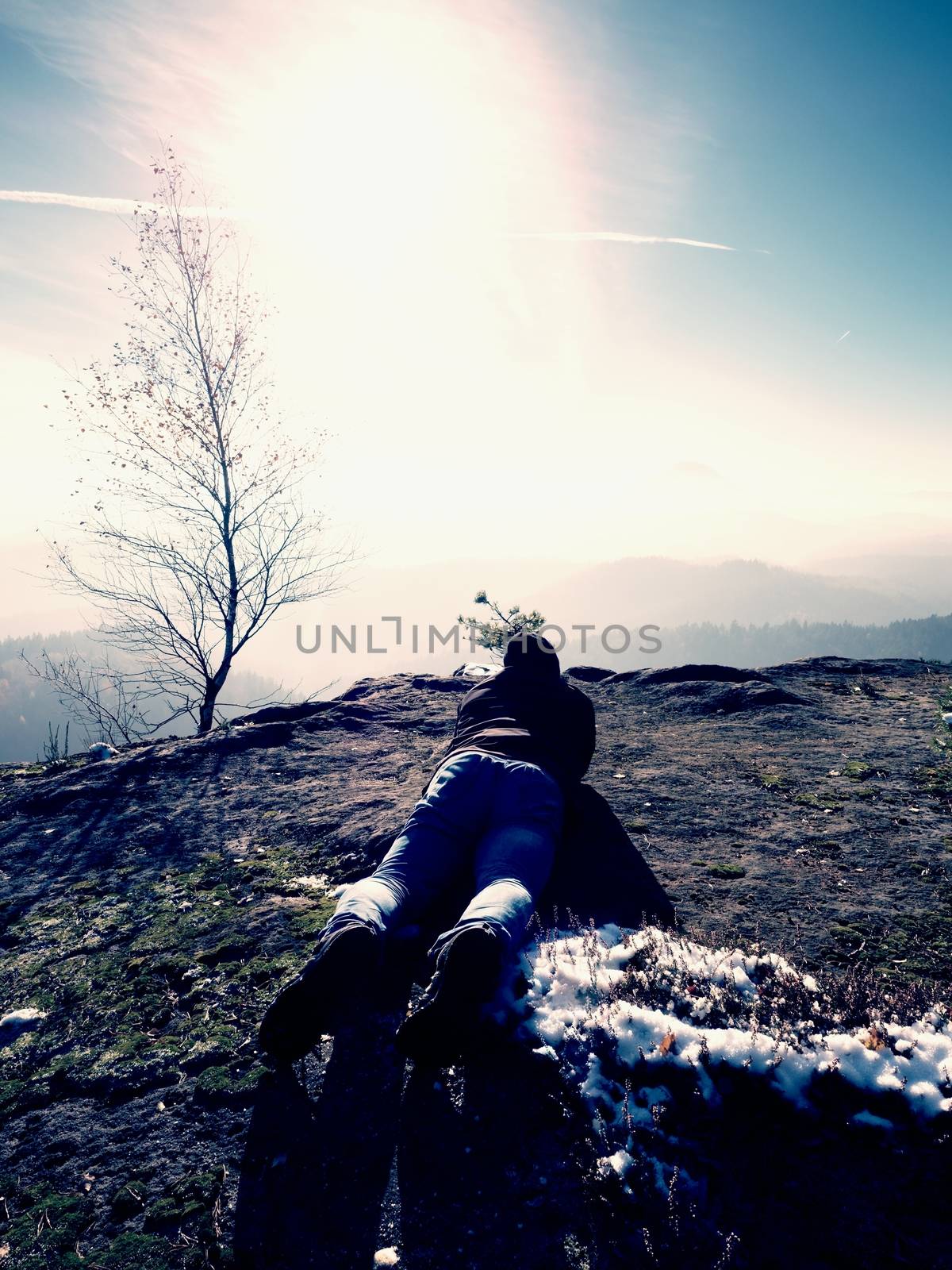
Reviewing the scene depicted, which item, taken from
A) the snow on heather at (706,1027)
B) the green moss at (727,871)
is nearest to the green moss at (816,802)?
the green moss at (727,871)

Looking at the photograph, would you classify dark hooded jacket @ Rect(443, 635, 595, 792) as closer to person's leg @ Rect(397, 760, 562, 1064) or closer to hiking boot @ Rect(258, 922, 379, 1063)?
person's leg @ Rect(397, 760, 562, 1064)

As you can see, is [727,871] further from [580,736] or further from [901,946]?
[580,736]

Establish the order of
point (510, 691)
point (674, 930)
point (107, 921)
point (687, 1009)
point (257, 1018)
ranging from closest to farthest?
point (687, 1009) < point (257, 1018) < point (674, 930) < point (107, 921) < point (510, 691)

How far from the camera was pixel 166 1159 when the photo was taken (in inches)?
95.3

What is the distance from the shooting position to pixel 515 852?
3.59 meters

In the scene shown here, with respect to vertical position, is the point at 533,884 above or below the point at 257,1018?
above

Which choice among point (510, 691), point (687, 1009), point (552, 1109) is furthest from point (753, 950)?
point (510, 691)

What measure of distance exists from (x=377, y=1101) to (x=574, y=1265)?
0.93 m

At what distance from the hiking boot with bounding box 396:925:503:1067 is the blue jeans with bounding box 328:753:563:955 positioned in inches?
10.3

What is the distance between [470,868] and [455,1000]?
1.49 m

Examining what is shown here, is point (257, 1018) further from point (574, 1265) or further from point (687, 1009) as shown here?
point (687, 1009)

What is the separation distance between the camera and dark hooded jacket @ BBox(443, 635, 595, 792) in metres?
4.35

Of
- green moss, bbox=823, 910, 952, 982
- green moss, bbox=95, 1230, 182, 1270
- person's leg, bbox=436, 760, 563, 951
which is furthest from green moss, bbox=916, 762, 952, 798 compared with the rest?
green moss, bbox=95, 1230, 182, 1270

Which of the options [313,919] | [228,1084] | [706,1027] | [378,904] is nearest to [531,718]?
[378,904]
